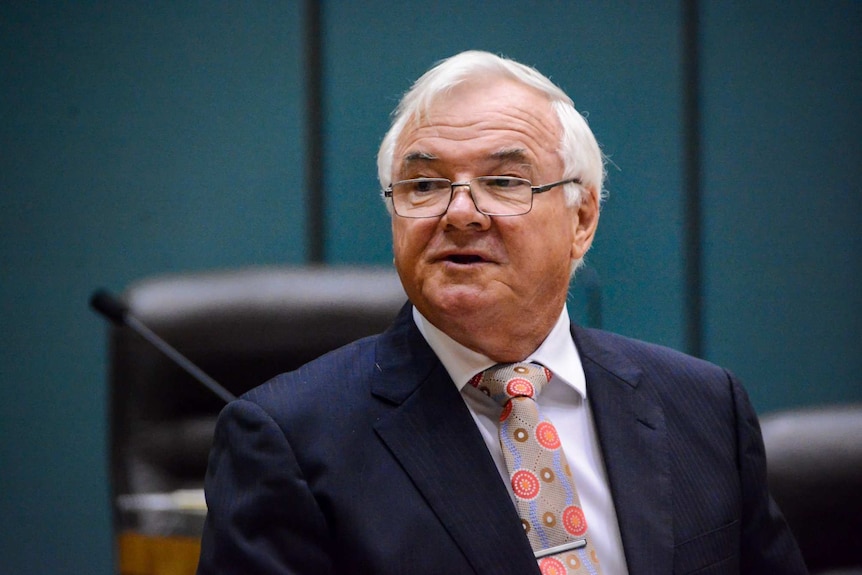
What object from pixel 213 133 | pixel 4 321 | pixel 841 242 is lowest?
pixel 4 321

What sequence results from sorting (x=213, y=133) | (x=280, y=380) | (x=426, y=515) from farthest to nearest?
(x=213, y=133) < (x=280, y=380) < (x=426, y=515)

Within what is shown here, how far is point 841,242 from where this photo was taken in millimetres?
2680

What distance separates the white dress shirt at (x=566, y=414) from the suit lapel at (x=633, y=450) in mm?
16

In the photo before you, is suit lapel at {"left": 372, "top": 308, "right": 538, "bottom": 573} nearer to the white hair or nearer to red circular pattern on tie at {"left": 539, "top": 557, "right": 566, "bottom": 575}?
red circular pattern on tie at {"left": 539, "top": 557, "right": 566, "bottom": 575}

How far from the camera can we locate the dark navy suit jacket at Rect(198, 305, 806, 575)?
3.30 ft

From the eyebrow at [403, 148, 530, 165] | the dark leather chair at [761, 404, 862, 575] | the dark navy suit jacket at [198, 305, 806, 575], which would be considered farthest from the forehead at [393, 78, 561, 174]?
the dark leather chair at [761, 404, 862, 575]

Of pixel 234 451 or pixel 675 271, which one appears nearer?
pixel 234 451

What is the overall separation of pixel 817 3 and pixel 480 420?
6.61 feet

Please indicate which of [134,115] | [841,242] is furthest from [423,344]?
[841,242]

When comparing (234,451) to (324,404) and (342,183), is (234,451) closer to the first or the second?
(324,404)

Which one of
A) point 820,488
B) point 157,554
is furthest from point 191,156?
point 820,488

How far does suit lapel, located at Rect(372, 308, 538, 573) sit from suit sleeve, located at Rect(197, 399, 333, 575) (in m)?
0.11

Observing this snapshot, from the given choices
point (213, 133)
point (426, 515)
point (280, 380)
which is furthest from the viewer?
point (213, 133)

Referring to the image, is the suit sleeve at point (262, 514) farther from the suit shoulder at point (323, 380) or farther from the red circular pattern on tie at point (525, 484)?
the red circular pattern on tie at point (525, 484)
